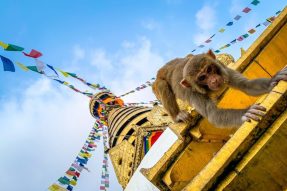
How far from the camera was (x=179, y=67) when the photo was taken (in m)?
4.54

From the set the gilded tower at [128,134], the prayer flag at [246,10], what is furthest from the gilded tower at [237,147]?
the gilded tower at [128,134]

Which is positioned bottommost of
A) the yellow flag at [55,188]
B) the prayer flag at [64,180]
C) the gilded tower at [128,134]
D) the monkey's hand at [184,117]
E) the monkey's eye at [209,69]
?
the monkey's hand at [184,117]

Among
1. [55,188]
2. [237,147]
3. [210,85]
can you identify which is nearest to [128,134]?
[55,188]

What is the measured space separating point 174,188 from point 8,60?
19.8 ft

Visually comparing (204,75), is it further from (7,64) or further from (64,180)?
(64,180)

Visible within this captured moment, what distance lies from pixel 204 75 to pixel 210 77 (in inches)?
3.6

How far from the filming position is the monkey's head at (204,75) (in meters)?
3.61

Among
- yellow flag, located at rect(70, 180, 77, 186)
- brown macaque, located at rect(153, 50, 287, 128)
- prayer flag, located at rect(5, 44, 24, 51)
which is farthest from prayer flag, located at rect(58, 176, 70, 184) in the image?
brown macaque, located at rect(153, 50, 287, 128)

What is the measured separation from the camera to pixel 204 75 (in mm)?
3723

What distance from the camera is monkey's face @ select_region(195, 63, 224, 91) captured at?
3.59 m

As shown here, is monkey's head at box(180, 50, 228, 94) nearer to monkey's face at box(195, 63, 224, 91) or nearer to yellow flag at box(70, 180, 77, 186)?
monkey's face at box(195, 63, 224, 91)

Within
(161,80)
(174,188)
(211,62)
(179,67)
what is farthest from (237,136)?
(161,80)

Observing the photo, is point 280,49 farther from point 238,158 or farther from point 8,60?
point 8,60

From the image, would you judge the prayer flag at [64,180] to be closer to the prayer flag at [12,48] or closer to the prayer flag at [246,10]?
the prayer flag at [12,48]
